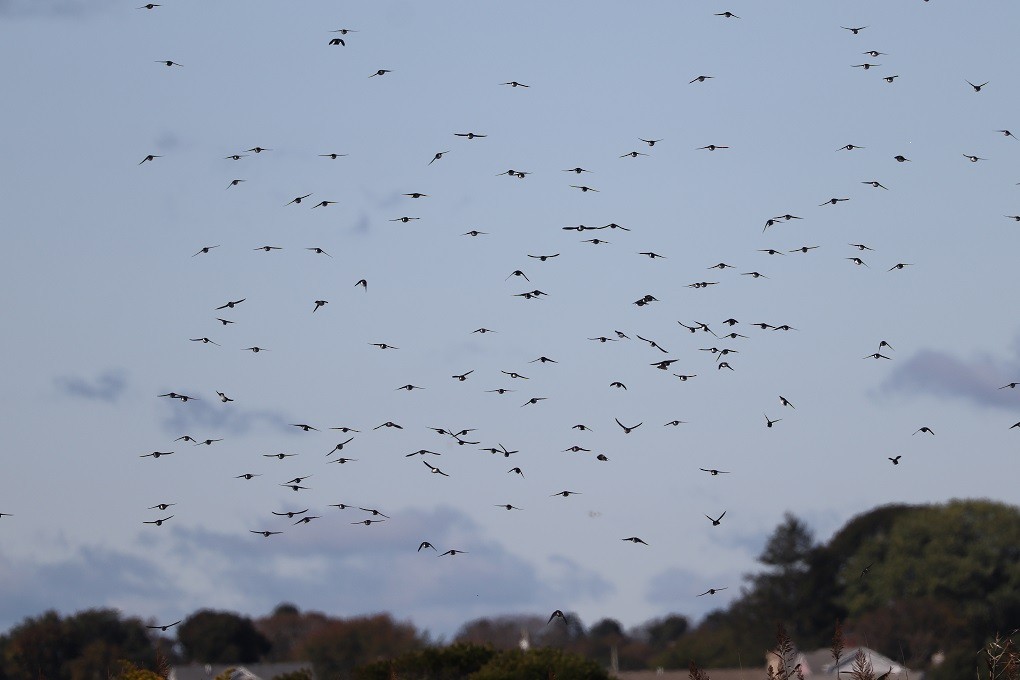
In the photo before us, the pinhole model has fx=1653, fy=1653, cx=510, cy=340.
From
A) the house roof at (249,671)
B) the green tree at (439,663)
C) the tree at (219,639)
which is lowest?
the tree at (219,639)

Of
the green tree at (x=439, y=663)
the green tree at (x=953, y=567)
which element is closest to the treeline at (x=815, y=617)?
the green tree at (x=953, y=567)

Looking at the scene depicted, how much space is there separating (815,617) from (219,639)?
5896cm

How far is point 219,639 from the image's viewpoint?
161 metres

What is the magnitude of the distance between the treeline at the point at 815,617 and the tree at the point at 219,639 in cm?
14

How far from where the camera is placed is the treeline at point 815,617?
5561 inches

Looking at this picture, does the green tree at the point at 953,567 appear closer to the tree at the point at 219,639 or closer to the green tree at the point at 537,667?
the tree at the point at 219,639

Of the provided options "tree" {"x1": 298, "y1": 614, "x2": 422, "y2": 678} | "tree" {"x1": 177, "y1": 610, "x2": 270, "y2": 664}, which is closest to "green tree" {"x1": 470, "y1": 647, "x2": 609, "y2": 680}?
"tree" {"x1": 298, "y1": 614, "x2": 422, "y2": 678}

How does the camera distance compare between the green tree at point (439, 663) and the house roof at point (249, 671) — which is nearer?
the green tree at point (439, 663)

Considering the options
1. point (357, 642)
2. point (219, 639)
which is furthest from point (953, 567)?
point (219, 639)

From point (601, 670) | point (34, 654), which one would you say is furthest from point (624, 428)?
point (34, 654)

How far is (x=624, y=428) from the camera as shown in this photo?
1517 inches

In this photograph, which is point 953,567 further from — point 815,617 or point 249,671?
point 249,671

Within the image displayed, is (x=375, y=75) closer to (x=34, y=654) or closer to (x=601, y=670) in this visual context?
(x=601, y=670)

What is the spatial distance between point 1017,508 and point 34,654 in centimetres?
9432
